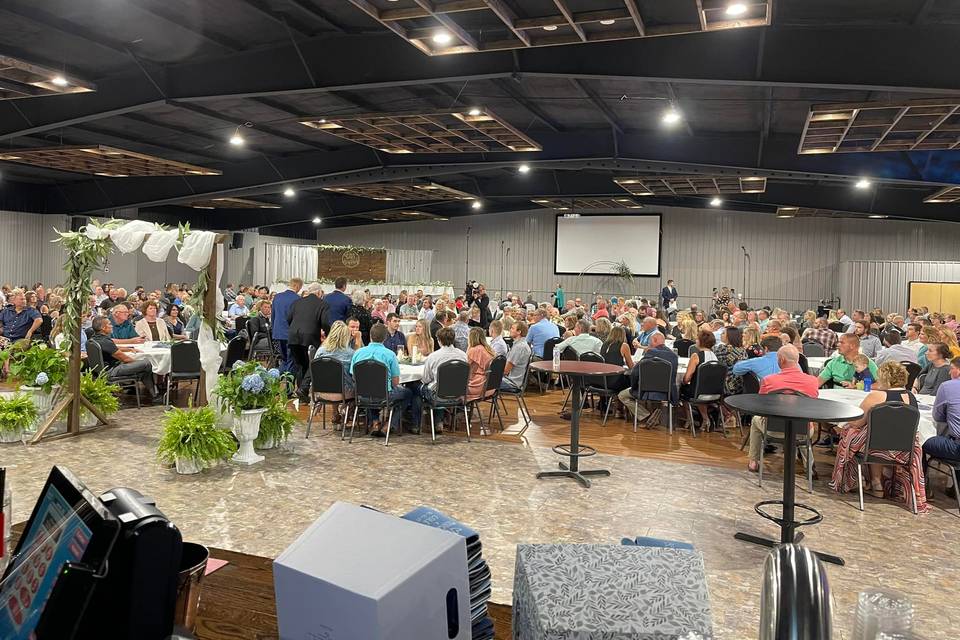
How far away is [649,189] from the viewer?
593 inches

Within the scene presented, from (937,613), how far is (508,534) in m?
2.41

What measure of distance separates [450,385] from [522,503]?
6.52 ft

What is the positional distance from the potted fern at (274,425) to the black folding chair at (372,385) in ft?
2.30

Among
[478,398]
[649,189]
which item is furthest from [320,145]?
[478,398]

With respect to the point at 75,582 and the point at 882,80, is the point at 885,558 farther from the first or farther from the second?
the point at 75,582

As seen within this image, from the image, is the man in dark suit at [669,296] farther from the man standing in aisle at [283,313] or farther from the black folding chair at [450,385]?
the black folding chair at [450,385]

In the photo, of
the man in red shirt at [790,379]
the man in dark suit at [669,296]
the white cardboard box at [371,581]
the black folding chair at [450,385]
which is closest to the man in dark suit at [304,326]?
the black folding chair at [450,385]

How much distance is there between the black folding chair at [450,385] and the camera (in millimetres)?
7117

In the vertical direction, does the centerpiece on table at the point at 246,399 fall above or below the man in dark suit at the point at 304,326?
below

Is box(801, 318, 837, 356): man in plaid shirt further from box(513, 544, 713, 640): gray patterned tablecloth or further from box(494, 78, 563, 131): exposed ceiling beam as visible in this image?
box(513, 544, 713, 640): gray patterned tablecloth

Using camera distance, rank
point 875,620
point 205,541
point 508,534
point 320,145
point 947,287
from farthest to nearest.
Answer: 1. point 947,287
2. point 320,145
3. point 508,534
4. point 205,541
5. point 875,620

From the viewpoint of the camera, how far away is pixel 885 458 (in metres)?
5.51

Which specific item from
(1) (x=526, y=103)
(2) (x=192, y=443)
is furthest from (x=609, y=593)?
(1) (x=526, y=103)

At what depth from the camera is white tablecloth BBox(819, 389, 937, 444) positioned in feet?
18.9
